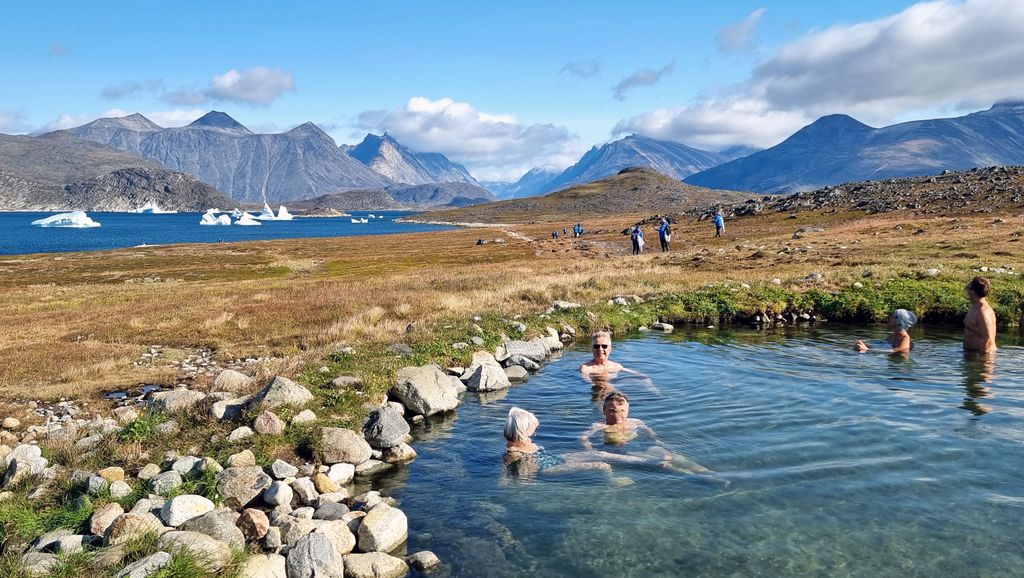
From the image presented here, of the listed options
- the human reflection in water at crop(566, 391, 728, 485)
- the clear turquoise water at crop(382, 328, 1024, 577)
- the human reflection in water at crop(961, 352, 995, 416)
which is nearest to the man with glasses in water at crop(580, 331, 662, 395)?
the clear turquoise water at crop(382, 328, 1024, 577)

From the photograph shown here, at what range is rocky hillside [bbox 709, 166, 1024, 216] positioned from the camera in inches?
2539

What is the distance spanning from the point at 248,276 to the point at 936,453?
188 feet

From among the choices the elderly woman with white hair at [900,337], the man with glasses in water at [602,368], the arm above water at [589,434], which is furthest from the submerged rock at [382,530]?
the elderly woman with white hair at [900,337]

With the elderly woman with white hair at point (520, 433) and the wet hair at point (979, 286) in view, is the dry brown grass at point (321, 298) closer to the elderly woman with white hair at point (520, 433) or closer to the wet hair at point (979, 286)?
the elderly woman with white hair at point (520, 433)

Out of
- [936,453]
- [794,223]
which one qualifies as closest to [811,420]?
[936,453]

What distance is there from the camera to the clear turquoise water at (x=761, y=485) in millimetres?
8555

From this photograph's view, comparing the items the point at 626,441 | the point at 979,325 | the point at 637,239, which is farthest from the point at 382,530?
the point at 637,239

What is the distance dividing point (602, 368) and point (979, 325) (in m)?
11.2

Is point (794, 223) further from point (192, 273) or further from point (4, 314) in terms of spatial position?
point (4, 314)

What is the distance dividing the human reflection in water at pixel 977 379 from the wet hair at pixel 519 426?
9.96 meters

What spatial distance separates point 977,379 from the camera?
53.0 ft

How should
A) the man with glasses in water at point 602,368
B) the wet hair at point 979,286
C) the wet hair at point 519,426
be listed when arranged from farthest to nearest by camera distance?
the wet hair at point 979,286, the man with glasses in water at point 602,368, the wet hair at point 519,426

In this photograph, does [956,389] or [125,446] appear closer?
[125,446]

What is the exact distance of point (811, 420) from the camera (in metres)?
13.7
